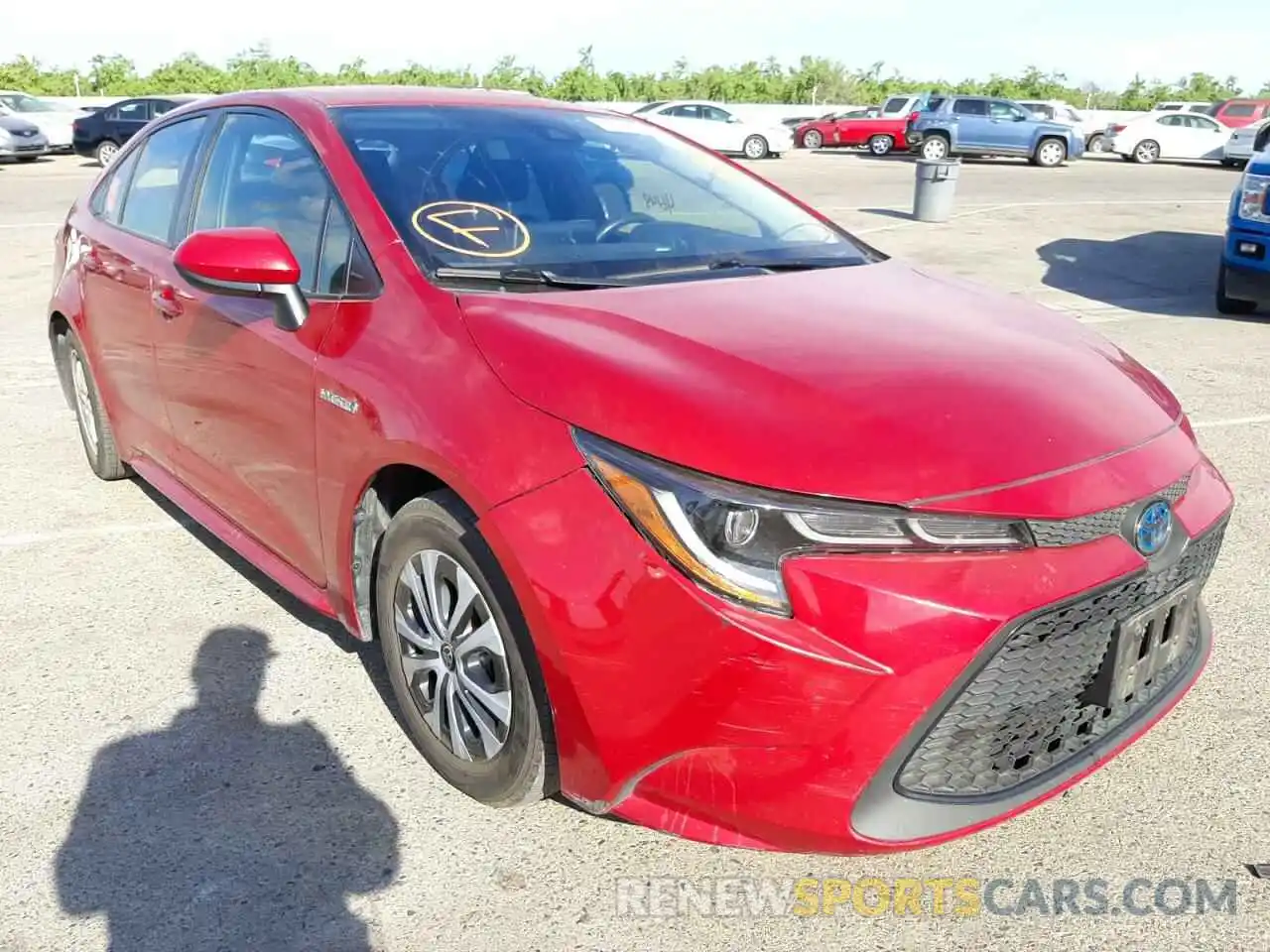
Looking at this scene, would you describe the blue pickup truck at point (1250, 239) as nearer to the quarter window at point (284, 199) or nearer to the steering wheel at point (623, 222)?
the steering wheel at point (623, 222)

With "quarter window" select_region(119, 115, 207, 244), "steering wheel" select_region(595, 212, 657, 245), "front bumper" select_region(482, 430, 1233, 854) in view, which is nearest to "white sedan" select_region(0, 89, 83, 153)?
"quarter window" select_region(119, 115, 207, 244)

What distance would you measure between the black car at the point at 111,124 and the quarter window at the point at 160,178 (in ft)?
70.0

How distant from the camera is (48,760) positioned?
2766 millimetres

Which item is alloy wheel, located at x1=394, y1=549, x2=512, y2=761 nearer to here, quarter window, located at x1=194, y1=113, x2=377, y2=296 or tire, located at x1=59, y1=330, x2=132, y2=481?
quarter window, located at x1=194, y1=113, x2=377, y2=296

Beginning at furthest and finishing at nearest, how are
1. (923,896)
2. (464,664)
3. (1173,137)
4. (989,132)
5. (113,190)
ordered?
(1173,137)
(989,132)
(113,190)
(464,664)
(923,896)

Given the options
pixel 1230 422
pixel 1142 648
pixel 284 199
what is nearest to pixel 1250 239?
pixel 1230 422

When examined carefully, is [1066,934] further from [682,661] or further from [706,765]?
[682,661]

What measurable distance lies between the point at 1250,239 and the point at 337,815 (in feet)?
26.2

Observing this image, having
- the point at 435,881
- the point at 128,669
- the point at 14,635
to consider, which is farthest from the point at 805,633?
the point at 14,635

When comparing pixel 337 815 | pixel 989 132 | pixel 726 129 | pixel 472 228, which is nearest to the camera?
pixel 337 815

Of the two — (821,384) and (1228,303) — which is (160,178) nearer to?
(821,384)

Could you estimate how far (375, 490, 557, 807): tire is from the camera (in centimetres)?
228

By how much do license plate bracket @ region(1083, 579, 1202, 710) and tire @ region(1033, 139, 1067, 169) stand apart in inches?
1081

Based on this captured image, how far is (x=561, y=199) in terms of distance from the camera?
309cm
